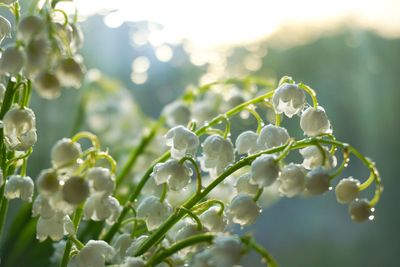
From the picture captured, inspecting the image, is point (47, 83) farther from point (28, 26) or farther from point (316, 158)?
point (316, 158)

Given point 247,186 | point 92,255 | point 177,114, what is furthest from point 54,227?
point 177,114

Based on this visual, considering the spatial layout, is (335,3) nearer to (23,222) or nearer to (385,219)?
(385,219)

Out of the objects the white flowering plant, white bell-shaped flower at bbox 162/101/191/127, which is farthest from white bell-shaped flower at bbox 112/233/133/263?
white bell-shaped flower at bbox 162/101/191/127

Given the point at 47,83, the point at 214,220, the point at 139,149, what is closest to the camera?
the point at 47,83

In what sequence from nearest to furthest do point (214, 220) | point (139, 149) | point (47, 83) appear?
1. point (47, 83)
2. point (214, 220)
3. point (139, 149)

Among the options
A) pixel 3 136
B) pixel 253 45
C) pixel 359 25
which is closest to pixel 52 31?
pixel 3 136

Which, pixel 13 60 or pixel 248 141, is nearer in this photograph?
pixel 13 60
